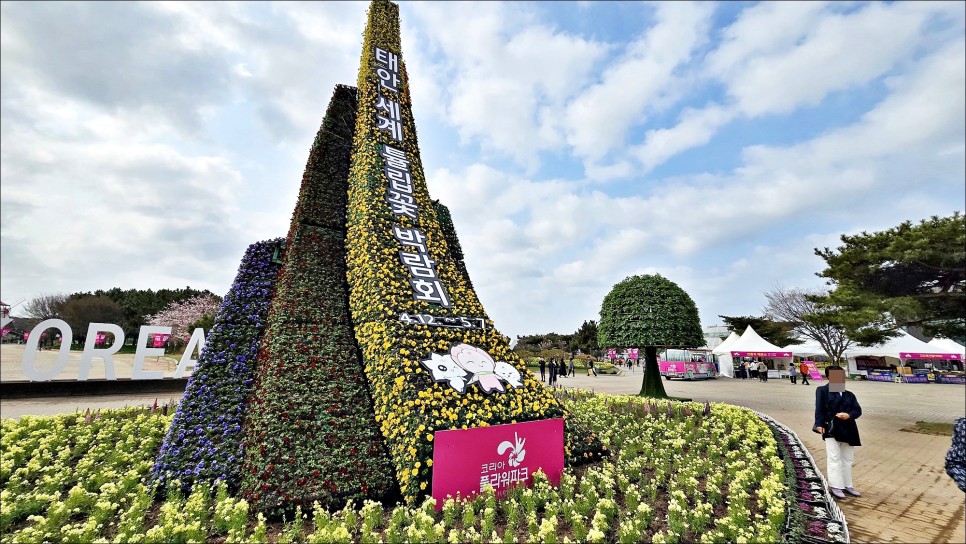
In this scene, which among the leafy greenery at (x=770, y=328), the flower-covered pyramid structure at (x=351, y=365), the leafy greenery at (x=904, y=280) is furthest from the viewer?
the leafy greenery at (x=770, y=328)

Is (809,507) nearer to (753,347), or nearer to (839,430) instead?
(839,430)

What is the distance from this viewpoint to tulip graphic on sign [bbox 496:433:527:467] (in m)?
4.69

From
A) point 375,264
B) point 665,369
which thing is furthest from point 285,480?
point 665,369

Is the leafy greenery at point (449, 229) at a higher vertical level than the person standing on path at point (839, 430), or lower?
higher

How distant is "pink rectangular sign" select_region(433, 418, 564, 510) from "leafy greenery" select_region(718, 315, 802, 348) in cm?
3442

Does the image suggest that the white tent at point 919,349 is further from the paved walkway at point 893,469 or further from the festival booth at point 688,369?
the paved walkway at point 893,469

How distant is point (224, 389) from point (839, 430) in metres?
7.70

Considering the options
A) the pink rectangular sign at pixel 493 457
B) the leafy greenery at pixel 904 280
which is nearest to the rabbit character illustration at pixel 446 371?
the pink rectangular sign at pixel 493 457

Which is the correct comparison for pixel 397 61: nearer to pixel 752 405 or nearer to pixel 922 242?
pixel 922 242

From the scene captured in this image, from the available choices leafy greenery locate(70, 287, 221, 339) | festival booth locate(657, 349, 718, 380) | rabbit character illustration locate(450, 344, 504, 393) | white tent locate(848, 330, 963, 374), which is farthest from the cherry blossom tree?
white tent locate(848, 330, 963, 374)

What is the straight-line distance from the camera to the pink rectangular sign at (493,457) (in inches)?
173

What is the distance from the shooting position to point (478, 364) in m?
5.81

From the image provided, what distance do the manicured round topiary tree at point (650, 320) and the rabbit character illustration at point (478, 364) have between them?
8063 millimetres

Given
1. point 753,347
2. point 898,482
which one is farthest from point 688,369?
point 898,482
